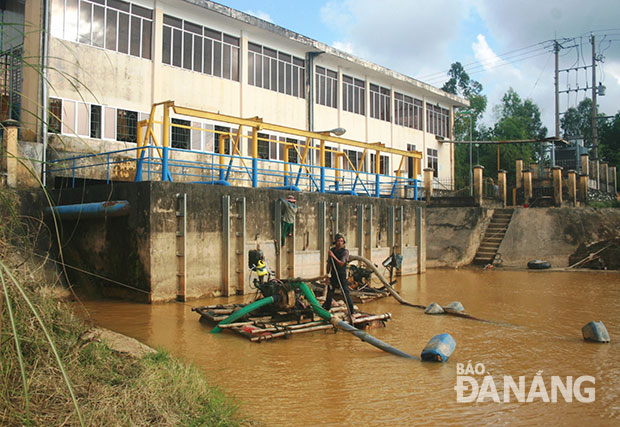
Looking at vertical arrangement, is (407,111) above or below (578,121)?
below

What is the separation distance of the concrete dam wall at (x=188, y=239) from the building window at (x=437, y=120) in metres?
21.5

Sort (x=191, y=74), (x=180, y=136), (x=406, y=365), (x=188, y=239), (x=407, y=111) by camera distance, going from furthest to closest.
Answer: (x=407, y=111), (x=191, y=74), (x=180, y=136), (x=188, y=239), (x=406, y=365)

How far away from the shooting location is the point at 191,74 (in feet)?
70.6

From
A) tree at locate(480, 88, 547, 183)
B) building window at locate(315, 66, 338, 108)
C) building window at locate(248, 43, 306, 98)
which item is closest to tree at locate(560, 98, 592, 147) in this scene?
tree at locate(480, 88, 547, 183)

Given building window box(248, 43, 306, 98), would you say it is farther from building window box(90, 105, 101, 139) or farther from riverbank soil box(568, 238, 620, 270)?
riverbank soil box(568, 238, 620, 270)

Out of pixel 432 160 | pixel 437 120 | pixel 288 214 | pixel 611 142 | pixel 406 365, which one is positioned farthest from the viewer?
pixel 611 142

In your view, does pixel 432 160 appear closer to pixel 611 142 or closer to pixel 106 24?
pixel 106 24

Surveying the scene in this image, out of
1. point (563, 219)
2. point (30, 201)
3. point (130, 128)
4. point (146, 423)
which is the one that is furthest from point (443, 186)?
point (146, 423)

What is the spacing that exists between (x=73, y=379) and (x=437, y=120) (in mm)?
36585

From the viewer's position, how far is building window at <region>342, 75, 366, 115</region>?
2968cm

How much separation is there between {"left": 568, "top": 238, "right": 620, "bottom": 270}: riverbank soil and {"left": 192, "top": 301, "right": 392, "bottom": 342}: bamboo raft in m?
15.9

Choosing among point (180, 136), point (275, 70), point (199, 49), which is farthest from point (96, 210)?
point (275, 70)

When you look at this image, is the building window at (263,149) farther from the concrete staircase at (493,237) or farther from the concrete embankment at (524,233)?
the concrete staircase at (493,237)

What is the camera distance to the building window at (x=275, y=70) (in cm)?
2436
